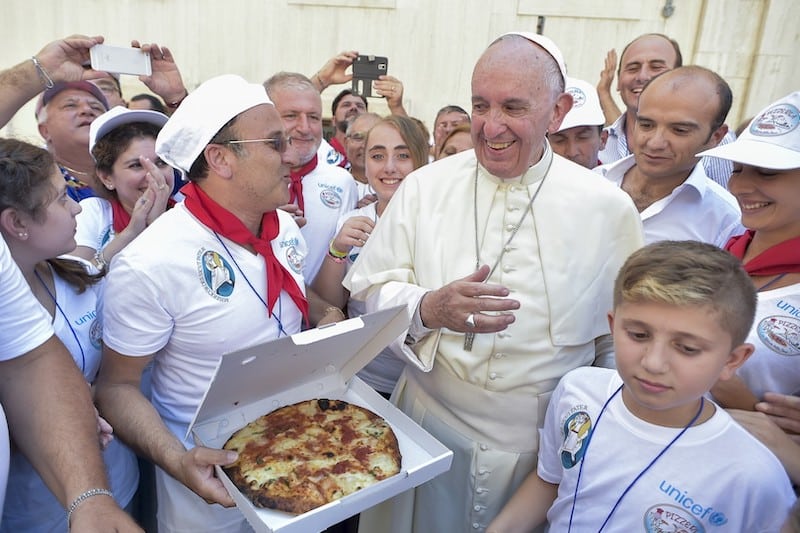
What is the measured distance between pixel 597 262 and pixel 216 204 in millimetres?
1560

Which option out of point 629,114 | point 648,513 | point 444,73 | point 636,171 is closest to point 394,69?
point 444,73

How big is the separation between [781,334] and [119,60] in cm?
320

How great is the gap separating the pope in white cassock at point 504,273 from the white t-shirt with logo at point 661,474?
0.30m

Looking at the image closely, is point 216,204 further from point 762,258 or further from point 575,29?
point 575,29

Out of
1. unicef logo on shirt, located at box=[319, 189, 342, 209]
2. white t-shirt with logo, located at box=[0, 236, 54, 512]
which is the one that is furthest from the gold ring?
unicef logo on shirt, located at box=[319, 189, 342, 209]

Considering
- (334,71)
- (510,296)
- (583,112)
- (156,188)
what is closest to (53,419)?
(156,188)

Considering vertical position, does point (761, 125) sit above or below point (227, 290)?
above

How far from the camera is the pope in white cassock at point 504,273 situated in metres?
2.04

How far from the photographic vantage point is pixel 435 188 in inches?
91.9

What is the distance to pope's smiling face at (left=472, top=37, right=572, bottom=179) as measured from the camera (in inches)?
78.4

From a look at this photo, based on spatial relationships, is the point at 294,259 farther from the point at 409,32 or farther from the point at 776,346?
the point at 409,32

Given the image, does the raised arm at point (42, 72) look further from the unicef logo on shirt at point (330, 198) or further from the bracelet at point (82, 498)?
the bracelet at point (82, 498)

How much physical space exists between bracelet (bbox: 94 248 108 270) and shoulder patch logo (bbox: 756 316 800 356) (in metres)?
2.61

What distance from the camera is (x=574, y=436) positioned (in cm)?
175
